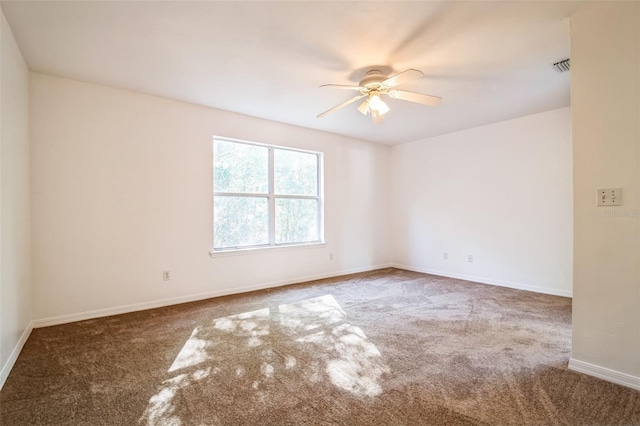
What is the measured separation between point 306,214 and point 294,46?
9.59ft

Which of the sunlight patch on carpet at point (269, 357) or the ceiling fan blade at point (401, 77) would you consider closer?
the sunlight patch on carpet at point (269, 357)

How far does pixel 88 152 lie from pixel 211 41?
1914 millimetres

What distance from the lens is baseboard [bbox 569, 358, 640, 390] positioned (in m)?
1.86

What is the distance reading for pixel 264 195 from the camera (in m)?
4.52

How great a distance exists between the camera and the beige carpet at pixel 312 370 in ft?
5.43

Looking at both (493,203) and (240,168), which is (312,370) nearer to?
(240,168)

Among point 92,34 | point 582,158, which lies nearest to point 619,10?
point 582,158

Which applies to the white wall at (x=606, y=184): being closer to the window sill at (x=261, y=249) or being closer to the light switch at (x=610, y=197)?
the light switch at (x=610, y=197)

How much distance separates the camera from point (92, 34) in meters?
2.34

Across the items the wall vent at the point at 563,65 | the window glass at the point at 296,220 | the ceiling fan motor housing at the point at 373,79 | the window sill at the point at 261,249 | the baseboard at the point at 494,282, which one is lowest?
the baseboard at the point at 494,282

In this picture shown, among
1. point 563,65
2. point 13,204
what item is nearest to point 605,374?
point 563,65

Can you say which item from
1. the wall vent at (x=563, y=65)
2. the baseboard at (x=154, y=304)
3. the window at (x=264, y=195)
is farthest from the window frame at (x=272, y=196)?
the wall vent at (x=563, y=65)

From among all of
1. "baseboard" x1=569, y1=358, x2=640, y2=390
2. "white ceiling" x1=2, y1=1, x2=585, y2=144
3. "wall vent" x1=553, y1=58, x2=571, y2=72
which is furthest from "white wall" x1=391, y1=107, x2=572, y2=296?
"baseboard" x1=569, y1=358, x2=640, y2=390

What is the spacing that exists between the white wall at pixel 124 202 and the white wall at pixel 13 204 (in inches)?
7.6
